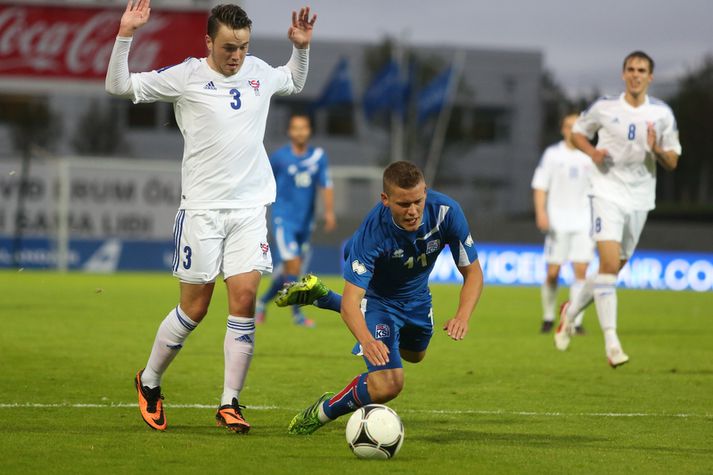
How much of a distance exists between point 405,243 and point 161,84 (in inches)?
63.5

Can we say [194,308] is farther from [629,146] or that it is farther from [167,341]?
[629,146]

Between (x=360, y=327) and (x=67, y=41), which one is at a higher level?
(x=67, y=41)

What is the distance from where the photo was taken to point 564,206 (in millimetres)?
14547

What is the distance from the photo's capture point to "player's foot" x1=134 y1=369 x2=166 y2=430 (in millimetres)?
6785

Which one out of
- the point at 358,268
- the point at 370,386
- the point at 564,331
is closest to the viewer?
the point at 358,268

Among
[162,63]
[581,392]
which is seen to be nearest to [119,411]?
[581,392]

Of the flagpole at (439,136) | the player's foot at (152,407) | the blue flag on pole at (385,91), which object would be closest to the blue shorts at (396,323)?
the player's foot at (152,407)

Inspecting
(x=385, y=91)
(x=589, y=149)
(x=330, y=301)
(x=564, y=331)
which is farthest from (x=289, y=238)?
(x=385, y=91)

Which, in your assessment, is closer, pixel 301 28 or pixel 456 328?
pixel 456 328

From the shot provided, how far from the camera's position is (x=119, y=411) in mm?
7484

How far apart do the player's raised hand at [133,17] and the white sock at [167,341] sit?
152 centimetres

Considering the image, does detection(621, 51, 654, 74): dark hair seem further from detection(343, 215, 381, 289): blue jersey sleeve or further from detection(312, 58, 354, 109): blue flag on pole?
detection(312, 58, 354, 109): blue flag on pole

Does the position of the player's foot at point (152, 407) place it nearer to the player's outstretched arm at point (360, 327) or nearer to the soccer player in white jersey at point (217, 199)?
the soccer player in white jersey at point (217, 199)

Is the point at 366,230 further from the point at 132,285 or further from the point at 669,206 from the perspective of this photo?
the point at 669,206
